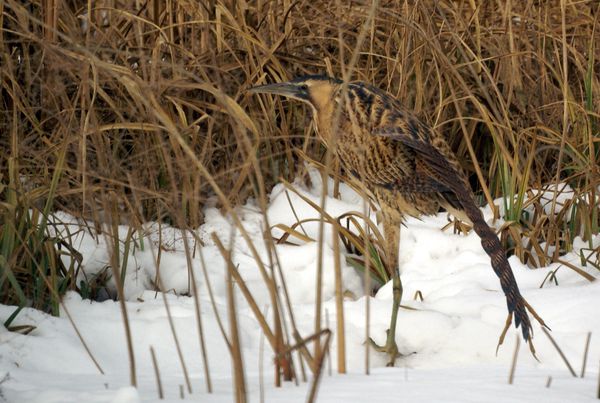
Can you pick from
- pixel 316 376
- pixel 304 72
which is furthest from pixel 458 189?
pixel 316 376

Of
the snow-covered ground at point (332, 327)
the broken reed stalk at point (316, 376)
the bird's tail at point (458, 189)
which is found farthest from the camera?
the bird's tail at point (458, 189)

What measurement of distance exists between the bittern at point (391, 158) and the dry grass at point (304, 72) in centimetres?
35

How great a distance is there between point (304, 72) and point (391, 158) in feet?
3.57

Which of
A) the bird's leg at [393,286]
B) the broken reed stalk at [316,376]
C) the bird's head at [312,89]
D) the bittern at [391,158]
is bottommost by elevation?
the broken reed stalk at [316,376]

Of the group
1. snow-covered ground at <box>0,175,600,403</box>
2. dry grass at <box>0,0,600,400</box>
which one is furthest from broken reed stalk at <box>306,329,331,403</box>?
dry grass at <box>0,0,600,400</box>

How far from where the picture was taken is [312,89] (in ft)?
11.1

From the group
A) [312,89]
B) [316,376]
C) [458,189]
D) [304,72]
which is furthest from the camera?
[304,72]

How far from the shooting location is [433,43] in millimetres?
3543

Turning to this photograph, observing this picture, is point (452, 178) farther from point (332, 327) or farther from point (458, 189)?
point (332, 327)

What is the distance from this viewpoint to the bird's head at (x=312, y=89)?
3.32m

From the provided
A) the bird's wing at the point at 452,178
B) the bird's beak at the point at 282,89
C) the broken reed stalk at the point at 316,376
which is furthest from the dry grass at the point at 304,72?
the broken reed stalk at the point at 316,376

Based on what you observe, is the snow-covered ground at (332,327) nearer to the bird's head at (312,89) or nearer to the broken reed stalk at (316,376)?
the broken reed stalk at (316,376)

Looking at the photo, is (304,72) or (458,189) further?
(304,72)

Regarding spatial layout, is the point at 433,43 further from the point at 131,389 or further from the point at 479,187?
the point at 131,389
